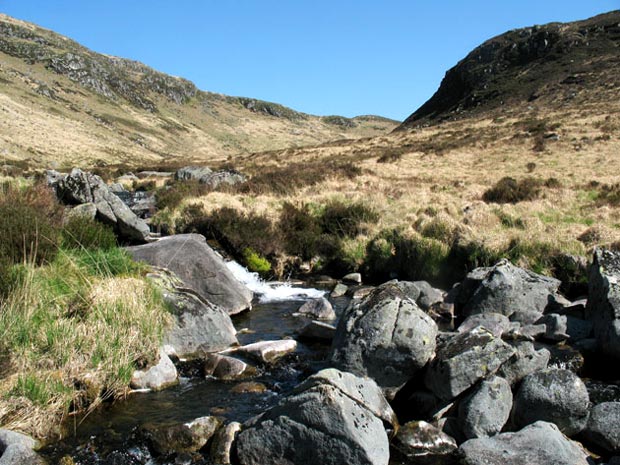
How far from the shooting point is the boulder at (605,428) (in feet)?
21.4

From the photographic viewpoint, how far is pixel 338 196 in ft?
77.0

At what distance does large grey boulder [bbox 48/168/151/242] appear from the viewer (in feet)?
56.3

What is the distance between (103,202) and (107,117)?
113045mm

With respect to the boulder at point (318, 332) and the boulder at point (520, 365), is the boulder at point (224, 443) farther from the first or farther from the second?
the boulder at point (318, 332)

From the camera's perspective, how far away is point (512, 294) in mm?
12094

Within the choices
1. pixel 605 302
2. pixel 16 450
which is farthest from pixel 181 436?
pixel 605 302

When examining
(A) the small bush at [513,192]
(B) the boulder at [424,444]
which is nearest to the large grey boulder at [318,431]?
(B) the boulder at [424,444]

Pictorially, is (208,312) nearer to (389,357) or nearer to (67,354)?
(67,354)

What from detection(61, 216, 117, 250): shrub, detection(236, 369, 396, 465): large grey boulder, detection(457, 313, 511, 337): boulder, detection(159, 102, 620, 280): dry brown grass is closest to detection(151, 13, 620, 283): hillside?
detection(159, 102, 620, 280): dry brown grass

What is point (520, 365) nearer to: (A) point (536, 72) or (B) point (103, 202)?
(B) point (103, 202)

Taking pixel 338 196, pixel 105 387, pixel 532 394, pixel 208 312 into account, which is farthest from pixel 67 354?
pixel 338 196

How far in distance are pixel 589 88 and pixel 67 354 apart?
69.4 m

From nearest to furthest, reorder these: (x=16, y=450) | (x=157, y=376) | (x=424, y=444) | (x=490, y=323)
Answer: (x=16, y=450), (x=424, y=444), (x=157, y=376), (x=490, y=323)

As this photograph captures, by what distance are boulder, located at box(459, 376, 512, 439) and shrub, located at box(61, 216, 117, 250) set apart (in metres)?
8.35
